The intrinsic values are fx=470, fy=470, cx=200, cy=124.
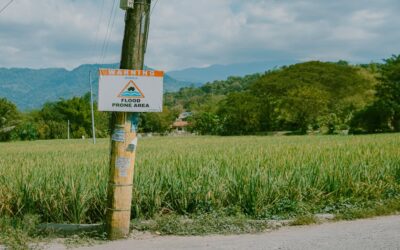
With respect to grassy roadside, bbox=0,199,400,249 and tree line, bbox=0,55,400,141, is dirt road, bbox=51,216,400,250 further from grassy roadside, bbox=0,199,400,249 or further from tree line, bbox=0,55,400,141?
tree line, bbox=0,55,400,141

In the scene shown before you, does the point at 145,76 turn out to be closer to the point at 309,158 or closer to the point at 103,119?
the point at 309,158

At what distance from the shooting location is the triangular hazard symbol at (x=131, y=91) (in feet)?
22.6

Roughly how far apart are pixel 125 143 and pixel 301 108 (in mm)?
56723

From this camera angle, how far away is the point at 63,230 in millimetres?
7238

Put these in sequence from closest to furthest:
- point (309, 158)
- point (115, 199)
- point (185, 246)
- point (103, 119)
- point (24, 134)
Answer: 1. point (185, 246)
2. point (115, 199)
3. point (309, 158)
4. point (24, 134)
5. point (103, 119)

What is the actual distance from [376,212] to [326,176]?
1.39 m

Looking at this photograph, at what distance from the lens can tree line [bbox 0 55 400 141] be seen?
54875 millimetres

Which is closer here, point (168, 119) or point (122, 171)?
point (122, 171)

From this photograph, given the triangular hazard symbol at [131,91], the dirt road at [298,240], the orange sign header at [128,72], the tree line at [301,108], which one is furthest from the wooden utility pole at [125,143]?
the tree line at [301,108]

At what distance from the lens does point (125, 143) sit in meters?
6.91

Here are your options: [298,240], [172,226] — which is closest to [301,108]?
[172,226]

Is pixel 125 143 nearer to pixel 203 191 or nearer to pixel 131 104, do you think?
pixel 131 104

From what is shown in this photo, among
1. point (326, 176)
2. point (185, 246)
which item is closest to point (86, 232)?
point (185, 246)

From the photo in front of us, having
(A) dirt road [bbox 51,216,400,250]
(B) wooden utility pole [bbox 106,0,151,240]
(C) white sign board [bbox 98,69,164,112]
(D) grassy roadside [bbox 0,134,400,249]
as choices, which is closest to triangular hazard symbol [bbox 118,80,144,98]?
(C) white sign board [bbox 98,69,164,112]
